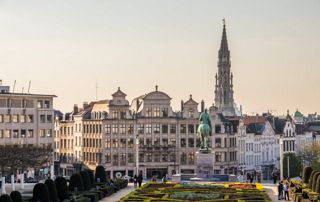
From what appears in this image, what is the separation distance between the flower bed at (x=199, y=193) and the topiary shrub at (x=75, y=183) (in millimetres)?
4225

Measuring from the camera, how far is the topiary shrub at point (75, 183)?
2785 inches

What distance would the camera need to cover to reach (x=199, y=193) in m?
72.4

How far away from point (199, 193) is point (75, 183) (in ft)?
33.7

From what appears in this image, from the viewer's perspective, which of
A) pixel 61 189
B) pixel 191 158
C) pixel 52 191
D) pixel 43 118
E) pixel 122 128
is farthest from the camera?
pixel 191 158

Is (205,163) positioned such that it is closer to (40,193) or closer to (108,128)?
(40,193)

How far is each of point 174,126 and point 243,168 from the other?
1824 centimetres

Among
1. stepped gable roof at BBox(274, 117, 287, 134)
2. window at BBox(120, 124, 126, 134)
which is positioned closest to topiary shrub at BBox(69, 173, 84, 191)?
window at BBox(120, 124, 126, 134)

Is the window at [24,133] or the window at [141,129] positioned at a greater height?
the window at [141,129]

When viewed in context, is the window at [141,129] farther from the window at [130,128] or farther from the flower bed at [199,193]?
the flower bed at [199,193]

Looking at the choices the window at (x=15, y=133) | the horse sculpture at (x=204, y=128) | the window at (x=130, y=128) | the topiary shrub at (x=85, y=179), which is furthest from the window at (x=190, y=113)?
the topiary shrub at (x=85, y=179)

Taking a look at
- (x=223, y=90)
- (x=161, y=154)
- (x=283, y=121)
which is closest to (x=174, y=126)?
(x=161, y=154)

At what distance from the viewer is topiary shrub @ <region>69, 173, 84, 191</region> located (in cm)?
7075

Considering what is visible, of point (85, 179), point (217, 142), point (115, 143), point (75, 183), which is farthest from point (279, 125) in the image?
point (75, 183)

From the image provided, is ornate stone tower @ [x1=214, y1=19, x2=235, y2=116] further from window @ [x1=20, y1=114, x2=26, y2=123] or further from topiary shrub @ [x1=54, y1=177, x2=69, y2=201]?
topiary shrub @ [x1=54, y1=177, x2=69, y2=201]
